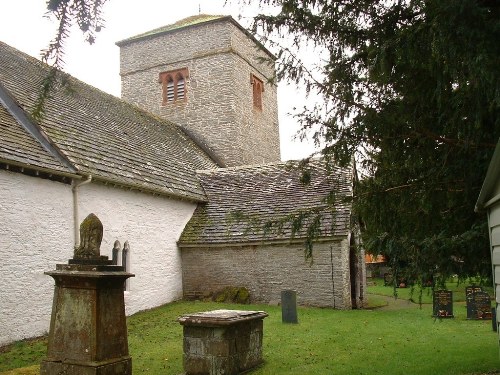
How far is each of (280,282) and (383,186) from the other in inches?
415

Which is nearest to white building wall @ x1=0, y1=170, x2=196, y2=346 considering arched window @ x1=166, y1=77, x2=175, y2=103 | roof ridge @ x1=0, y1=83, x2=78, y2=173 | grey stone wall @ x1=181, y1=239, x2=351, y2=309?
roof ridge @ x1=0, y1=83, x2=78, y2=173

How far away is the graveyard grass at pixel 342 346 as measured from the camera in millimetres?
8664

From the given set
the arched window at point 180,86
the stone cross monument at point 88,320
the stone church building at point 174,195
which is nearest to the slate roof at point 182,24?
the stone church building at point 174,195

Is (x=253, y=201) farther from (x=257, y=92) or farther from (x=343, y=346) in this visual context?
(x=257, y=92)

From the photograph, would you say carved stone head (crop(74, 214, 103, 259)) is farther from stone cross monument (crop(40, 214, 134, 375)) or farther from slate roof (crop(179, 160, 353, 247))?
slate roof (crop(179, 160, 353, 247))

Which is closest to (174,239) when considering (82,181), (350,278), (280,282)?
(280,282)

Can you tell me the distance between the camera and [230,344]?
8281mm

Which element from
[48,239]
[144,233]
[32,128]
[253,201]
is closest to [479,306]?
[253,201]

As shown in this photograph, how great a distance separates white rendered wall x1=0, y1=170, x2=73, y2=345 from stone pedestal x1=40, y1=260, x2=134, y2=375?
19.0ft

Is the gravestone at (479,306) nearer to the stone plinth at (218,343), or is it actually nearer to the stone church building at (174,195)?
the stone church building at (174,195)

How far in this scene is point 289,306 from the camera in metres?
13.3

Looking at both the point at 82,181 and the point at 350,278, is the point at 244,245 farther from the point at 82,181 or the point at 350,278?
the point at 82,181

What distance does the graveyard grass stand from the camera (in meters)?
8.66

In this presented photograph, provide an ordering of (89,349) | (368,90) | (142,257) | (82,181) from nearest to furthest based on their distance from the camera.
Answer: (89,349) → (368,90) → (82,181) → (142,257)
